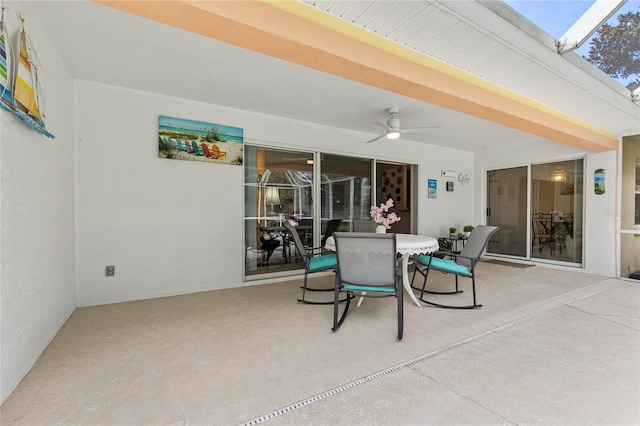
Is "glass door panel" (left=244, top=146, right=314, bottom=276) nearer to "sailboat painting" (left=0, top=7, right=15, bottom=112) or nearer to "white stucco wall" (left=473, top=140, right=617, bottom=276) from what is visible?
"sailboat painting" (left=0, top=7, right=15, bottom=112)

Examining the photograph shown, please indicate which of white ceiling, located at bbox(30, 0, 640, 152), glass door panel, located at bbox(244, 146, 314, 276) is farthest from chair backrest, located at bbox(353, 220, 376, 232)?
white ceiling, located at bbox(30, 0, 640, 152)

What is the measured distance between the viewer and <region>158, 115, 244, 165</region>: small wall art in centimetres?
365

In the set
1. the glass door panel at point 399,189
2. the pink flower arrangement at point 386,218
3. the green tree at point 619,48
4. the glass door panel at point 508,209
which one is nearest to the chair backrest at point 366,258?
the pink flower arrangement at point 386,218

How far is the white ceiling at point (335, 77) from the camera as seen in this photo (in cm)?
210

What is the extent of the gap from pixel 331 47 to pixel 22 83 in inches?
81.0

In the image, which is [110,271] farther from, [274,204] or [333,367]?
[333,367]

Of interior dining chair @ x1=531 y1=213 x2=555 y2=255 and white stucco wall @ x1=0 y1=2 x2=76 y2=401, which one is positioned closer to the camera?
white stucco wall @ x1=0 y1=2 x2=76 y2=401

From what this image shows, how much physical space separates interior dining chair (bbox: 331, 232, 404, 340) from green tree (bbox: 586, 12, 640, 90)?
2.75 meters

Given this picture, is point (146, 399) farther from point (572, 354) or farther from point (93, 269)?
point (572, 354)

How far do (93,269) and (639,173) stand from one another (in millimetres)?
8649

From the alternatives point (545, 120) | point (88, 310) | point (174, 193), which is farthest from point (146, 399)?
point (545, 120)

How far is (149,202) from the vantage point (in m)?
3.58

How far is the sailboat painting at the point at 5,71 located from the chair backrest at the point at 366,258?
2.31 meters

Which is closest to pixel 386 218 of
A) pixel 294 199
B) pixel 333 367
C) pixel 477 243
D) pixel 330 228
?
pixel 477 243
